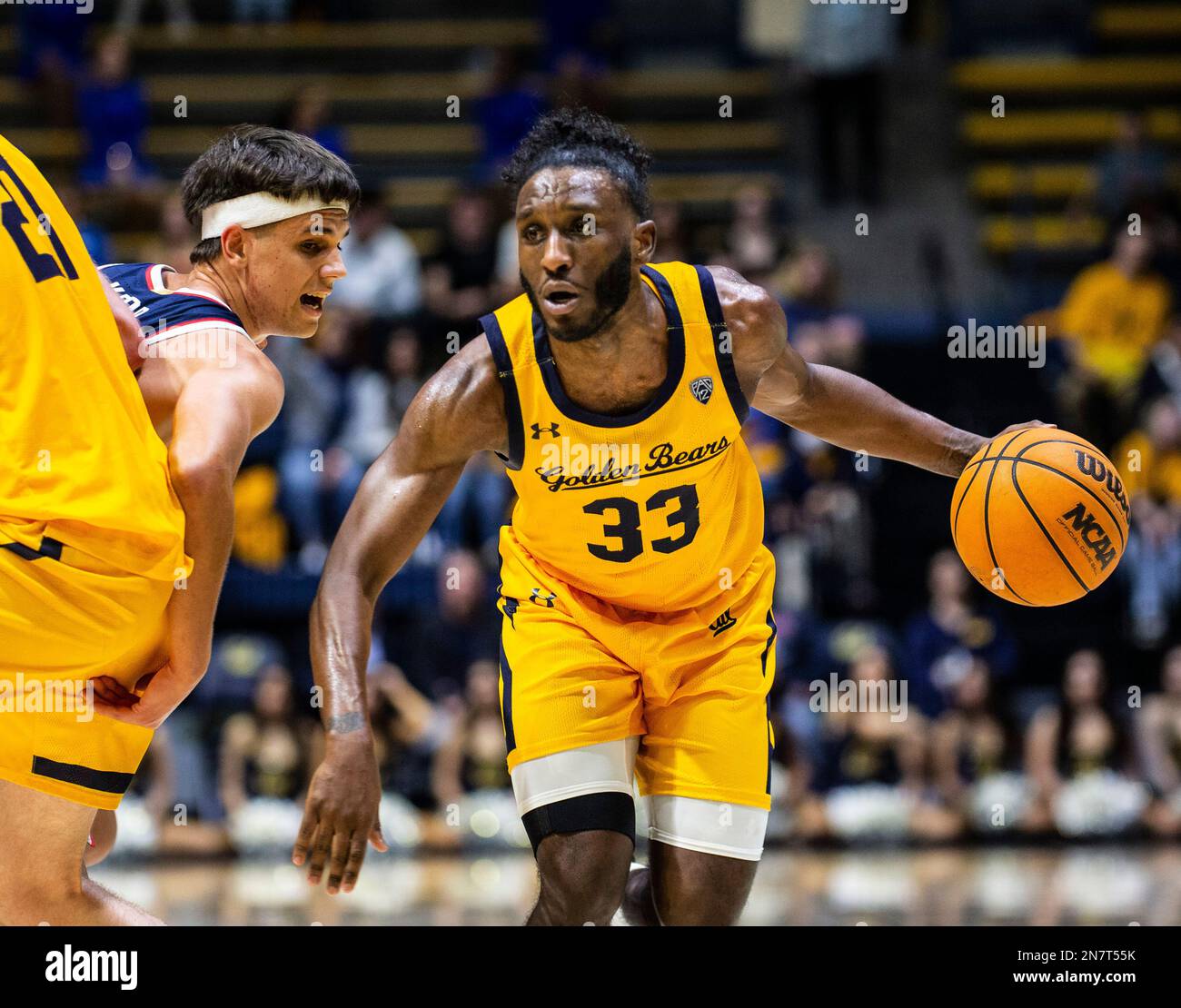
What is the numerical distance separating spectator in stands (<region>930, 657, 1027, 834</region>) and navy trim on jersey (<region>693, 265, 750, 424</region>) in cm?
525

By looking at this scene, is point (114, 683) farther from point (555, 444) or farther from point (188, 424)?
point (555, 444)

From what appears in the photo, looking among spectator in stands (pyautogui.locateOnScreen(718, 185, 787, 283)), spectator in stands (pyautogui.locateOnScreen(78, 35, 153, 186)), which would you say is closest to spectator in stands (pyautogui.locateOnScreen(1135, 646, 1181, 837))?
spectator in stands (pyautogui.locateOnScreen(718, 185, 787, 283))

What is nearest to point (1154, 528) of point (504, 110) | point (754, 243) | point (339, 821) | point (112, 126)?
point (754, 243)

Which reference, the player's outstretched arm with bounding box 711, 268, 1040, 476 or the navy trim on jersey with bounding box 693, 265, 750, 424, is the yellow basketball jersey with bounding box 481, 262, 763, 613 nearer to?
the navy trim on jersey with bounding box 693, 265, 750, 424

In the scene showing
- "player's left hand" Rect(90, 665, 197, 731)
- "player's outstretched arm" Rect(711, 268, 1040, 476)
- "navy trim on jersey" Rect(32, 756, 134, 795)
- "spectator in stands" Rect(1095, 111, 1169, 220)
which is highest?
"spectator in stands" Rect(1095, 111, 1169, 220)

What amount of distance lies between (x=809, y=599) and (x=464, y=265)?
123 inches

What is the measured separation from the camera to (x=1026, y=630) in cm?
1011

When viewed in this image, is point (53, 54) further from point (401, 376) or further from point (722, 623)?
point (722, 623)

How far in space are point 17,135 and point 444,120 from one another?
133 inches

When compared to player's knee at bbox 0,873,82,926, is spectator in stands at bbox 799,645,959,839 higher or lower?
lower

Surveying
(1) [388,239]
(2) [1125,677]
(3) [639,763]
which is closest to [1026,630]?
(2) [1125,677]

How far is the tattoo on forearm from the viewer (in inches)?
138

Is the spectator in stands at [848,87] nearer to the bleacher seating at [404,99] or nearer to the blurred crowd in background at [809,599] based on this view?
the bleacher seating at [404,99]
